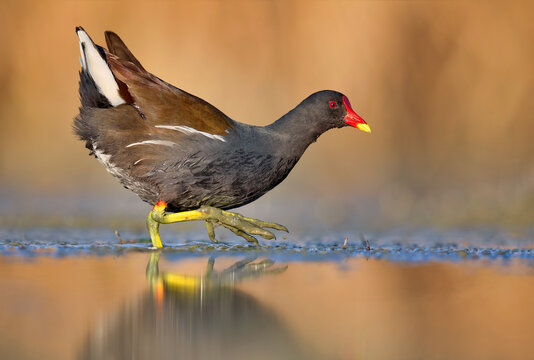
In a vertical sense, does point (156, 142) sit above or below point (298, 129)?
below

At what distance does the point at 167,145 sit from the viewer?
540cm

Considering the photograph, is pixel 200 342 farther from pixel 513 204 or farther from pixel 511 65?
pixel 511 65

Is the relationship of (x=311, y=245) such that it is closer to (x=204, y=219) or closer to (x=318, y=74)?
(x=204, y=219)

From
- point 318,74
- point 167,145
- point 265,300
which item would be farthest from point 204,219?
point 318,74

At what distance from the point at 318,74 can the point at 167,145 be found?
172 inches

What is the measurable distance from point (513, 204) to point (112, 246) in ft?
11.7

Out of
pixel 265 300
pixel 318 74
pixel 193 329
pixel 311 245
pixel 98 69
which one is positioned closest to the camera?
pixel 193 329

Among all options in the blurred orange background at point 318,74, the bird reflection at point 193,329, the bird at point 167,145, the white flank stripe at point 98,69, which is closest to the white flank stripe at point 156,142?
the bird at point 167,145

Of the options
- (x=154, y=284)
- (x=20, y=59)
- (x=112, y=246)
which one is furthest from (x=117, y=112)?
(x=20, y=59)

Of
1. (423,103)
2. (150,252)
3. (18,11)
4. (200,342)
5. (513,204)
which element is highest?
(18,11)

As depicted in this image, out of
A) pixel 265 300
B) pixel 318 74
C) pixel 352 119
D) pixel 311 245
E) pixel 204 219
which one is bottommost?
pixel 265 300

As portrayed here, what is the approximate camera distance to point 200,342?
3.02 m

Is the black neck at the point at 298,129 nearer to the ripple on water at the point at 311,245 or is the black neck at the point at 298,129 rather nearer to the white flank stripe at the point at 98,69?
the ripple on water at the point at 311,245

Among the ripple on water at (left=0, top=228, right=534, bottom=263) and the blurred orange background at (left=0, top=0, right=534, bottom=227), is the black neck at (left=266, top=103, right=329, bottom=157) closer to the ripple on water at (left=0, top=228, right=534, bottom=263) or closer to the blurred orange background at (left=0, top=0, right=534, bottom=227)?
the ripple on water at (left=0, top=228, right=534, bottom=263)
